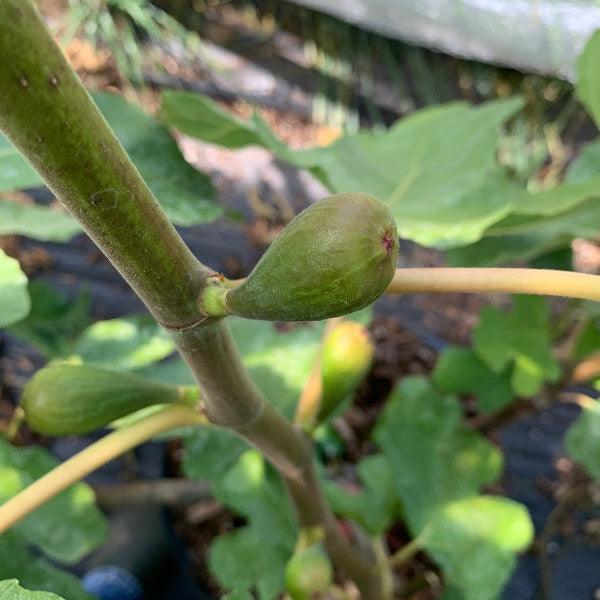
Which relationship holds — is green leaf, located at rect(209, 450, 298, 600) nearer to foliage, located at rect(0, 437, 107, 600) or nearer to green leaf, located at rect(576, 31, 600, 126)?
foliage, located at rect(0, 437, 107, 600)

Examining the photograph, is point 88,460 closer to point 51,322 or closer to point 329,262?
point 329,262

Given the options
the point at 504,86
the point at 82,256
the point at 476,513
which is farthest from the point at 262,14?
the point at 476,513

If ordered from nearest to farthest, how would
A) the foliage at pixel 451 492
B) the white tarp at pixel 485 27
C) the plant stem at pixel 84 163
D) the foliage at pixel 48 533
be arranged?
the plant stem at pixel 84 163 < the foliage at pixel 48 533 < the foliage at pixel 451 492 < the white tarp at pixel 485 27

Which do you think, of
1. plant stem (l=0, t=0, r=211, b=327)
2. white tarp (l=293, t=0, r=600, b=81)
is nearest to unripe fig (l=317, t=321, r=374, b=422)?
plant stem (l=0, t=0, r=211, b=327)

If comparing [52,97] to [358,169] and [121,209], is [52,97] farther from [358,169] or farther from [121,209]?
[358,169]

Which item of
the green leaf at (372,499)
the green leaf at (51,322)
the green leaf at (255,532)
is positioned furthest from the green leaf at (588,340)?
the green leaf at (51,322)

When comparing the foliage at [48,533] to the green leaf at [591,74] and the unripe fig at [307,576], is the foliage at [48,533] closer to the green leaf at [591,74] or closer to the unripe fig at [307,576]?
the unripe fig at [307,576]
